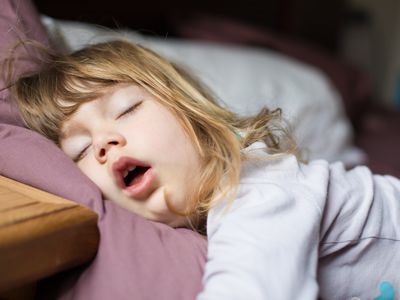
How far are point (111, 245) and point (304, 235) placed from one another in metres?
0.22

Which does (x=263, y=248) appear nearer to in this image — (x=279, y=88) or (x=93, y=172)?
(x=93, y=172)

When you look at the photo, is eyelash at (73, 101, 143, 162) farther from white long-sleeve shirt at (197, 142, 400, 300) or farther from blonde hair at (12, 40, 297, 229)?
white long-sleeve shirt at (197, 142, 400, 300)

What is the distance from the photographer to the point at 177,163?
769 millimetres

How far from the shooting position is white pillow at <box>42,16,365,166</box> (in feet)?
4.79

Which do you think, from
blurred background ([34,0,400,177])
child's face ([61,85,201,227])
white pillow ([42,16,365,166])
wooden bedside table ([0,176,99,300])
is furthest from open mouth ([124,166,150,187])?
blurred background ([34,0,400,177])

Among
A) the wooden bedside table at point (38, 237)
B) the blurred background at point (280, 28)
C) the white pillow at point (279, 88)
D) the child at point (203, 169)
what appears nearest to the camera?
the wooden bedside table at point (38, 237)

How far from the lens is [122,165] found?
748mm

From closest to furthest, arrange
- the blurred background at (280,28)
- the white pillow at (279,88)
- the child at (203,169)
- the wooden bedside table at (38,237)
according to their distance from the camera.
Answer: the wooden bedside table at (38,237)
the child at (203,169)
the white pillow at (279,88)
the blurred background at (280,28)

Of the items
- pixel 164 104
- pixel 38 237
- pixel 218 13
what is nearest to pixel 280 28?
pixel 218 13

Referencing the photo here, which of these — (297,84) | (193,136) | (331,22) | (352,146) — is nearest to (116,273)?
(193,136)

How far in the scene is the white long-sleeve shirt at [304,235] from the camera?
63 cm

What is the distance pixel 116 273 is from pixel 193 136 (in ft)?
0.73

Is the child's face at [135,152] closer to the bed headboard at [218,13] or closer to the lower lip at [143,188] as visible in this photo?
the lower lip at [143,188]

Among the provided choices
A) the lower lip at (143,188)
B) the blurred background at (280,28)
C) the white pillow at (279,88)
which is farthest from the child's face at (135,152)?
the blurred background at (280,28)
